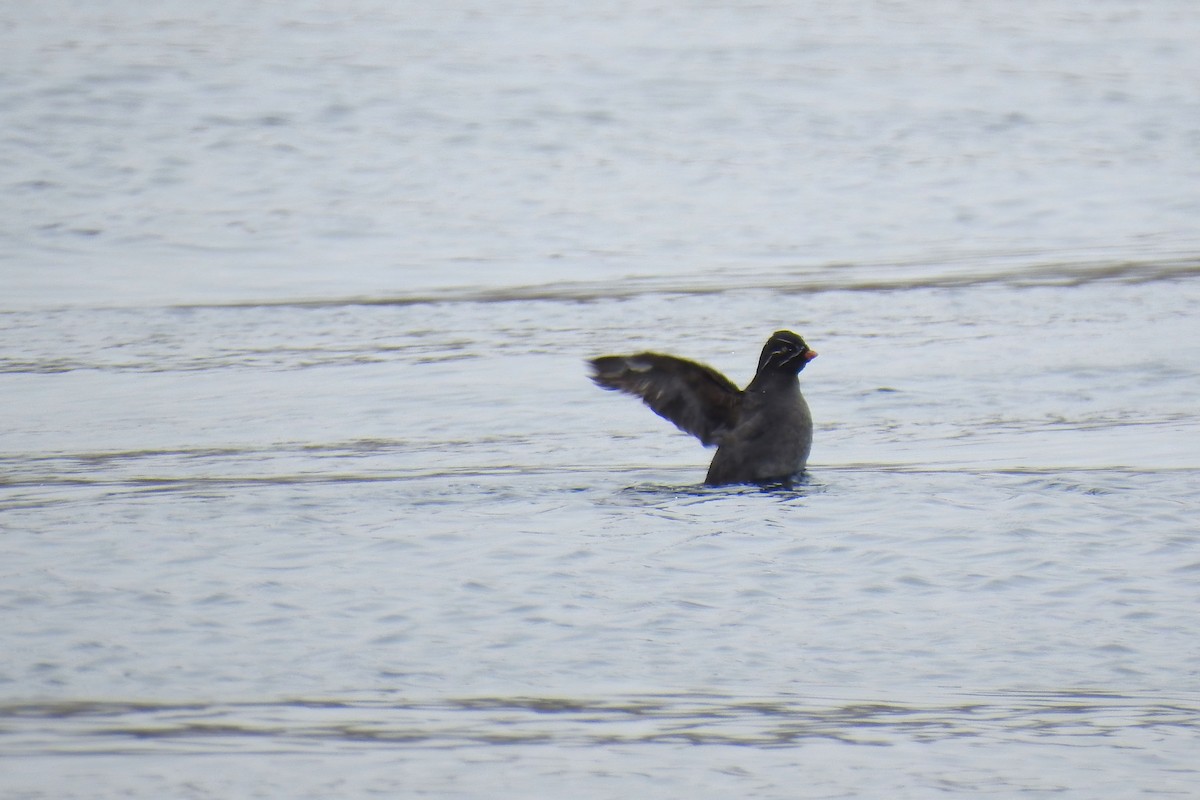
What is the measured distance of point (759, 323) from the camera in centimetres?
1295

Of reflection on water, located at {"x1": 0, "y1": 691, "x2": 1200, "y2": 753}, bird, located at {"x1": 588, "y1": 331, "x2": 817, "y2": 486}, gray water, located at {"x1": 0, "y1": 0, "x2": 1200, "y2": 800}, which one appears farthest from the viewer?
bird, located at {"x1": 588, "y1": 331, "x2": 817, "y2": 486}

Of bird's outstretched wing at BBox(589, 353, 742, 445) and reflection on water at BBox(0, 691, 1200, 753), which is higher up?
bird's outstretched wing at BBox(589, 353, 742, 445)

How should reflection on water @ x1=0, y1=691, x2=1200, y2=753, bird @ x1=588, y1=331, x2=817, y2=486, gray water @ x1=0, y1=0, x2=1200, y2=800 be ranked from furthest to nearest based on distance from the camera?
bird @ x1=588, y1=331, x2=817, y2=486, gray water @ x1=0, y1=0, x2=1200, y2=800, reflection on water @ x1=0, y1=691, x2=1200, y2=753

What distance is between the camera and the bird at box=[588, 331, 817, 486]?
8.95m

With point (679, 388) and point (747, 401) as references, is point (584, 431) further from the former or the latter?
point (747, 401)

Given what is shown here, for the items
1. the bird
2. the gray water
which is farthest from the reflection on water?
the bird

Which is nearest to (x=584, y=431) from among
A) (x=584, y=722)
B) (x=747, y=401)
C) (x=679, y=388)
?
(x=679, y=388)

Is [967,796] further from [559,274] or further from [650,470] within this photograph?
[559,274]

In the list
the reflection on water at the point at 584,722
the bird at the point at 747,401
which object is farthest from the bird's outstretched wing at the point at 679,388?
the reflection on water at the point at 584,722

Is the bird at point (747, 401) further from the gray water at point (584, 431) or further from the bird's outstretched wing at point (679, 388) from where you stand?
the gray water at point (584, 431)

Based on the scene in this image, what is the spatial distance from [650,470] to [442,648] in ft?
10.6

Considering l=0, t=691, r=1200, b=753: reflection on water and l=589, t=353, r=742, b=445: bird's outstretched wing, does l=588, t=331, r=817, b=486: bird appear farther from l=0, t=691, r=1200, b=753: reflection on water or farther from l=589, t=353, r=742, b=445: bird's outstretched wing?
l=0, t=691, r=1200, b=753: reflection on water

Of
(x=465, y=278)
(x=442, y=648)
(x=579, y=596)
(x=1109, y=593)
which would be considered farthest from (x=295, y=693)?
(x=465, y=278)

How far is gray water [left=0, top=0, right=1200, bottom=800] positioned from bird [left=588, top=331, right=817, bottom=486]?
256 mm
